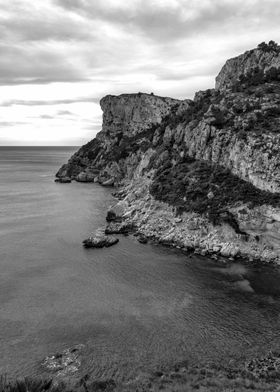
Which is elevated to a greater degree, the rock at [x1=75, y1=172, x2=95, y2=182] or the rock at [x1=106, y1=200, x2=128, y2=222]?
the rock at [x1=75, y1=172, x2=95, y2=182]

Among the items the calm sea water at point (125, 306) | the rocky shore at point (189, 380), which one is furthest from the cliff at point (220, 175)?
the rocky shore at point (189, 380)

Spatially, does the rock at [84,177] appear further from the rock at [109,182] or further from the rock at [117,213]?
the rock at [117,213]

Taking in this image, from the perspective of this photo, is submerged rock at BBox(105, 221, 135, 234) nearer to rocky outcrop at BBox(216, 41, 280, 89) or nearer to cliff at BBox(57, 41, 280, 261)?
cliff at BBox(57, 41, 280, 261)

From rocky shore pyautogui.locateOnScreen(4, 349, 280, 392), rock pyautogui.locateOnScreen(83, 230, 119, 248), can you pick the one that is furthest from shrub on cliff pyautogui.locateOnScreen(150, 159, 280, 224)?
rocky shore pyautogui.locateOnScreen(4, 349, 280, 392)

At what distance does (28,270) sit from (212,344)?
29.2 m

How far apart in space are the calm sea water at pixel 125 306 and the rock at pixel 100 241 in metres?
1.48

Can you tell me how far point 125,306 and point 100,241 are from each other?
71.3 feet

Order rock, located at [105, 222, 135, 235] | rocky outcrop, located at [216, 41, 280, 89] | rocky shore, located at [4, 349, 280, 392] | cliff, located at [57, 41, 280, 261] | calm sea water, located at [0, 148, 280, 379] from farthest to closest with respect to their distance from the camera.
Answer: rocky outcrop, located at [216, 41, 280, 89]
rock, located at [105, 222, 135, 235]
cliff, located at [57, 41, 280, 261]
calm sea water, located at [0, 148, 280, 379]
rocky shore, located at [4, 349, 280, 392]

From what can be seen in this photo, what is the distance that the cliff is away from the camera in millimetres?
56188

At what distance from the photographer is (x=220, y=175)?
6838cm

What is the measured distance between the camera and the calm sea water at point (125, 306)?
3181 cm

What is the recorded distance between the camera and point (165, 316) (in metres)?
37.8

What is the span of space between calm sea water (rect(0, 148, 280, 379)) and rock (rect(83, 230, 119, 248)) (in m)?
1.48

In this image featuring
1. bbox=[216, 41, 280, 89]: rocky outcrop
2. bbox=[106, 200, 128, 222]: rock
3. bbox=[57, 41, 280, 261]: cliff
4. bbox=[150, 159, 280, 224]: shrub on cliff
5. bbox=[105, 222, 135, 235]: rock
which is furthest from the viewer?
bbox=[216, 41, 280, 89]: rocky outcrop
